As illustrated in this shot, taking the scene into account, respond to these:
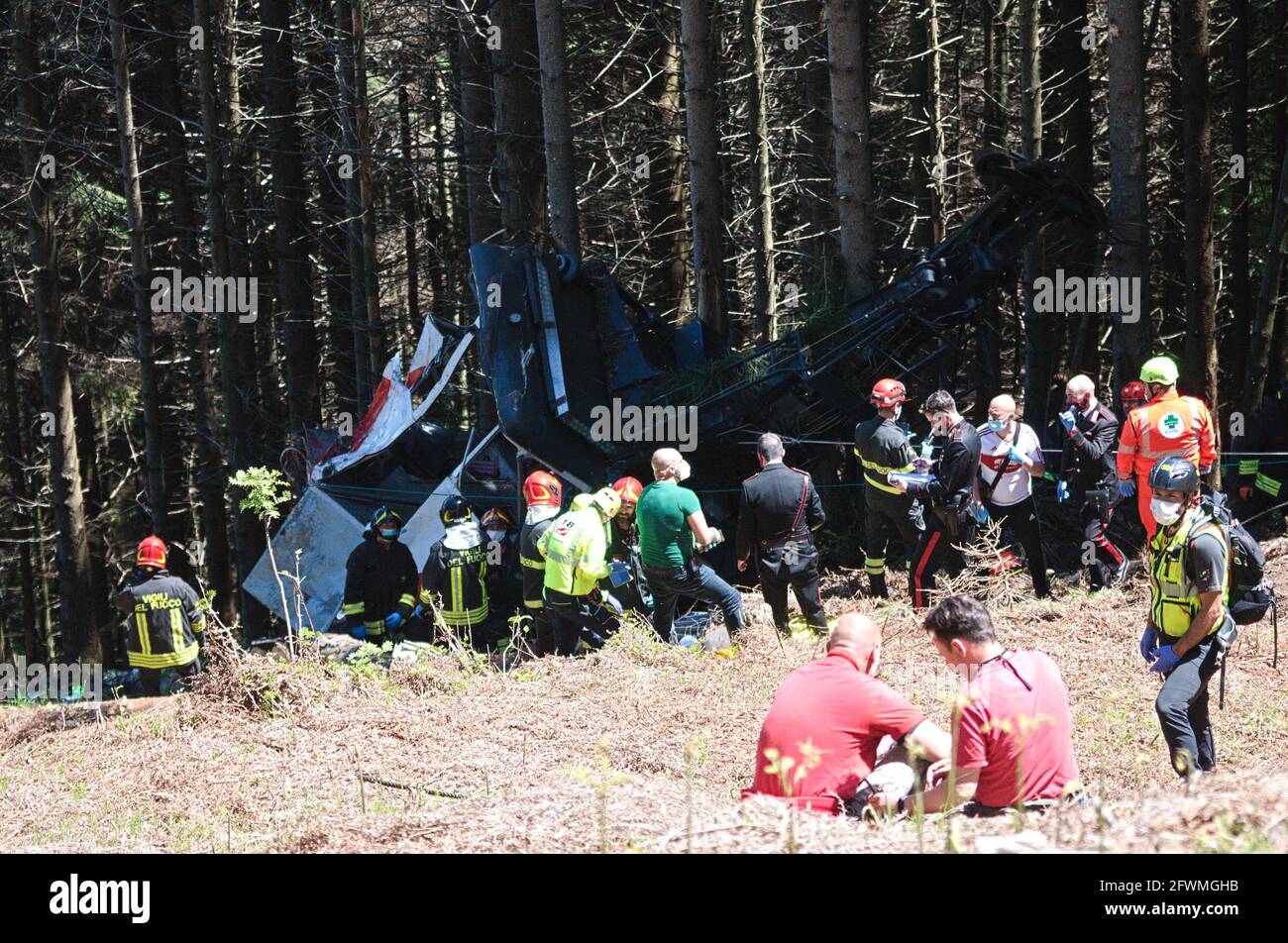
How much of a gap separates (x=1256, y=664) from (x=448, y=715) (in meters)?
5.30

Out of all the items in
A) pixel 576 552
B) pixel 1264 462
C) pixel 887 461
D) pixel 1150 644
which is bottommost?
pixel 1150 644

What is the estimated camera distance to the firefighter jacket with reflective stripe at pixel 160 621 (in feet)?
40.3

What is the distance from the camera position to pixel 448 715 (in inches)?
341


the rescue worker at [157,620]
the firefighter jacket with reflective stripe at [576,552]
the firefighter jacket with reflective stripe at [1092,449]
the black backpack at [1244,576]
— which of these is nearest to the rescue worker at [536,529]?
the firefighter jacket with reflective stripe at [576,552]

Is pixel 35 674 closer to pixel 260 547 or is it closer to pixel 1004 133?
pixel 260 547

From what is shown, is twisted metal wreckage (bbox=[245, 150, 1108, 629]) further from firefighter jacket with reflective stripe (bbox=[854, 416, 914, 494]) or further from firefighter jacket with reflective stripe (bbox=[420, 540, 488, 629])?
firefighter jacket with reflective stripe (bbox=[854, 416, 914, 494])

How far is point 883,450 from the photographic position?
34.7 ft

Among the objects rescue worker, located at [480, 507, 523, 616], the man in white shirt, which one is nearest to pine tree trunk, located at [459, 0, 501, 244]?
rescue worker, located at [480, 507, 523, 616]

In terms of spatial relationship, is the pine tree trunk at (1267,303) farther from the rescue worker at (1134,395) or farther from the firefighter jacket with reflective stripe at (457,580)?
the firefighter jacket with reflective stripe at (457,580)

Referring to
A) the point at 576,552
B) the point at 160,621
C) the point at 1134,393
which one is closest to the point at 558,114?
the point at 576,552

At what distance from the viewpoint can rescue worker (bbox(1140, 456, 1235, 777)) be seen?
6.43m

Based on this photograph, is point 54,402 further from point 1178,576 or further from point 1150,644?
point 1178,576

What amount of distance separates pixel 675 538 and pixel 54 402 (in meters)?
13.5

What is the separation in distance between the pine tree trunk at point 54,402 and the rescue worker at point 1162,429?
15.3 metres
